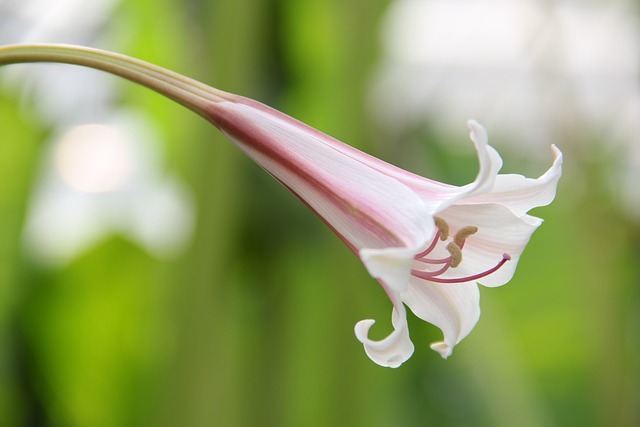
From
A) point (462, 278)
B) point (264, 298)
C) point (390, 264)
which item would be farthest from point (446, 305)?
point (264, 298)

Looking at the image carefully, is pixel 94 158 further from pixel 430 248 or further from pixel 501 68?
pixel 430 248

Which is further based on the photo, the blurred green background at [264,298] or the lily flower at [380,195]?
the blurred green background at [264,298]

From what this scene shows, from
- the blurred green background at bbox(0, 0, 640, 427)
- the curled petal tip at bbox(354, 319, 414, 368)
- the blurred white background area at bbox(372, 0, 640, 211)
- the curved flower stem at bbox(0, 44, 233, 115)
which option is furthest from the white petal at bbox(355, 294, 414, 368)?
the blurred white background area at bbox(372, 0, 640, 211)

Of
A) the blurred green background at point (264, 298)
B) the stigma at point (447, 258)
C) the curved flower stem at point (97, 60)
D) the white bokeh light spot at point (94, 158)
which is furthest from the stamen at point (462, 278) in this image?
the white bokeh light spot at point (94, 158)

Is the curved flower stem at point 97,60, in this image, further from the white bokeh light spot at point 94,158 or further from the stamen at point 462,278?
the white bokeh light spot at point 94,158

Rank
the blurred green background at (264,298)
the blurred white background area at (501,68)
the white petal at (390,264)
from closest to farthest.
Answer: the white petal at (390,264) < the blurred green background at (264,298) < the blurred white background area at (501,68)

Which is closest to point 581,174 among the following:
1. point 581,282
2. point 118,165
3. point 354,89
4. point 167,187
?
point 581,282

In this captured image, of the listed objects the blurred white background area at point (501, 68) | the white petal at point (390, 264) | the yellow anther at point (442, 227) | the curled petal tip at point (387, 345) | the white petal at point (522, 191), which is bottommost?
the curled petal tip at point (387, 345)
